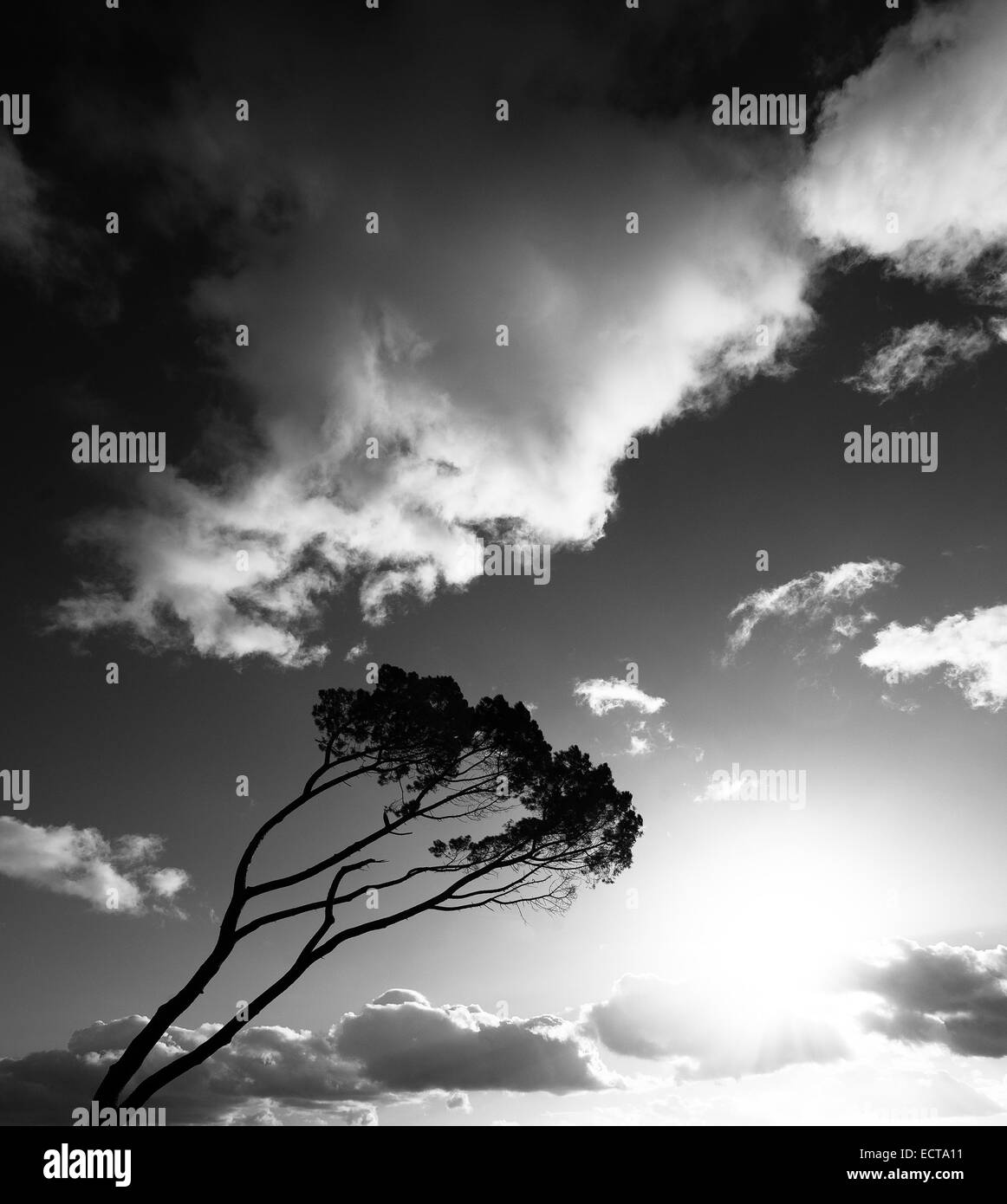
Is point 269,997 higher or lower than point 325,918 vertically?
lower

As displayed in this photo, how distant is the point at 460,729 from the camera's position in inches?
610
